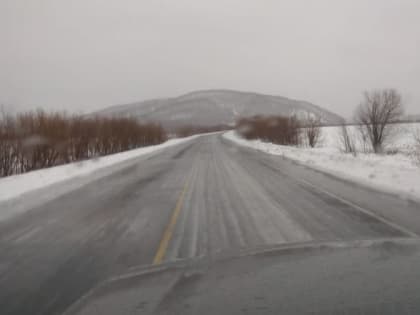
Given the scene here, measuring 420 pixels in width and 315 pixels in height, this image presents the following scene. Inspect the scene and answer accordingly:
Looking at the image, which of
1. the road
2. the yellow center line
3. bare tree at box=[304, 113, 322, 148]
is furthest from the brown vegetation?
bare tree at box=[304, 113, 322, 148]

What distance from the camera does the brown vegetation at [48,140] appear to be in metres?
13.6

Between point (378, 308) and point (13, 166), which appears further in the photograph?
point (13, 166)

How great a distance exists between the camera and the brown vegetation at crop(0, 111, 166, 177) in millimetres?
13617

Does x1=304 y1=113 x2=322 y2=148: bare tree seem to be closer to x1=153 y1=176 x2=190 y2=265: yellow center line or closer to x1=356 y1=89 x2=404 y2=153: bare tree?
x1=356 y1=89 x2=404 y2=153: bare tree

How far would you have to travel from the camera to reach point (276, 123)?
120 ft

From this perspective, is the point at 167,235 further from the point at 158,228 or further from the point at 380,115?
the point at 380,115

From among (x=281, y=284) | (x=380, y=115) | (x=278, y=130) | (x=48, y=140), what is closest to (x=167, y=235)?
(x=281, y=284)

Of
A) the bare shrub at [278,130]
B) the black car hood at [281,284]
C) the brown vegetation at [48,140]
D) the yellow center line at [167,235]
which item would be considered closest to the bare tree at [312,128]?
the bare shrub at [278,130]

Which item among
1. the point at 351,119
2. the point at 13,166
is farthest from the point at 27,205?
the point at 351,119

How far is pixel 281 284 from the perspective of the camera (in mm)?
2254

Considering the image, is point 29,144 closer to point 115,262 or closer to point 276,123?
point 115,262

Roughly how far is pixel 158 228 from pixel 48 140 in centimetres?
1390

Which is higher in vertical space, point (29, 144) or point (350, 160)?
point (29, 144)

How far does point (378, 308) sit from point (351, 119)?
26.3 metres
